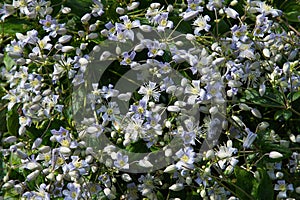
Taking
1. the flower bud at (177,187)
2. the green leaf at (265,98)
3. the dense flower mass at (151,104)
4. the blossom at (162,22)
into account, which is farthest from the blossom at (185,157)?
the blossom at (162,22)

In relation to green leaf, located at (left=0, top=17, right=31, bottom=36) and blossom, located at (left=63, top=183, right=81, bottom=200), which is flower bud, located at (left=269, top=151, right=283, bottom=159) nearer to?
blossom, located at (left=63, top=183, right=81, bottom=200)

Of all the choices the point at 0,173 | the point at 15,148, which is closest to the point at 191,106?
the point at 15,148

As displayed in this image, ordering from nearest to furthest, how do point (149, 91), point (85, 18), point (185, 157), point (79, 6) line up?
point (185, 157) < point (149, 91) < point (85, 18) < point (79, 6)

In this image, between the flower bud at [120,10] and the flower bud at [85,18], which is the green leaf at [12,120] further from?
the flower bud at [120,10]

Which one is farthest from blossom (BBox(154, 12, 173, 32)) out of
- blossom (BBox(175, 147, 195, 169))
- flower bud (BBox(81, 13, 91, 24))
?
blossom (BBox(175, 147, 195, 169))

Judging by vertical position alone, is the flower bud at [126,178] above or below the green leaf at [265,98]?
below

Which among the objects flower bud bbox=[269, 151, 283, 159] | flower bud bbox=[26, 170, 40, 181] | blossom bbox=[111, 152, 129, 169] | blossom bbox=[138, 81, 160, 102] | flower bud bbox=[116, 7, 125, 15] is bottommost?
flower bud bbox=[26, 170, 40, 181]

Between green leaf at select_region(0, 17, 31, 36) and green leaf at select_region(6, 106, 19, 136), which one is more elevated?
green leaf at select_region(0, 17, 31, 36)

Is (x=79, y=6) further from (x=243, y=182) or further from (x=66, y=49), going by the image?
(x=243, y=182)

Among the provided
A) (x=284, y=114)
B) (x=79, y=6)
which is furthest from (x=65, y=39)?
(x=284, y=114)
